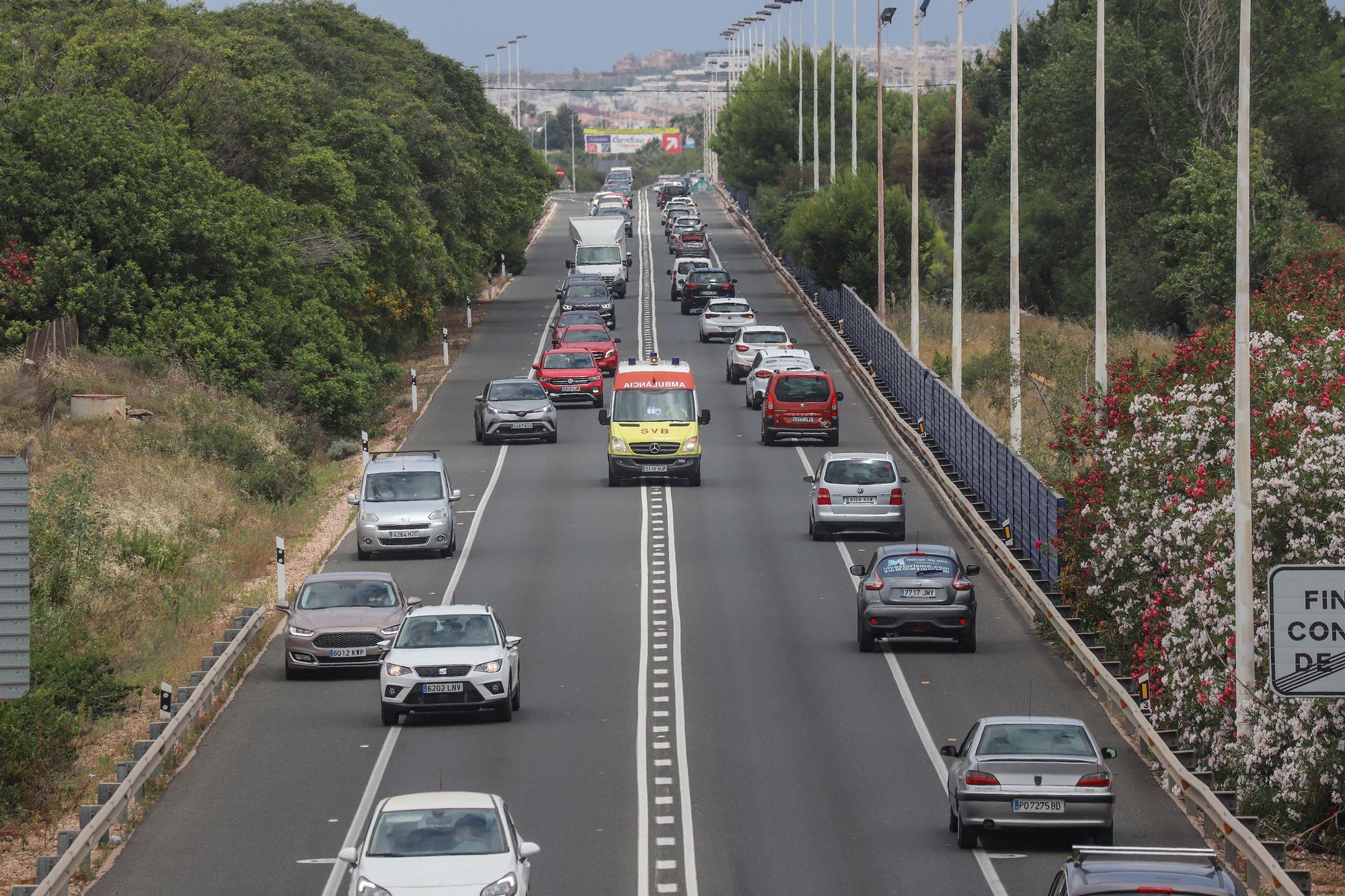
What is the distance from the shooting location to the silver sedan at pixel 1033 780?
18109 mm

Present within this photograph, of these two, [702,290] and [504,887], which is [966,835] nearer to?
[504,887]

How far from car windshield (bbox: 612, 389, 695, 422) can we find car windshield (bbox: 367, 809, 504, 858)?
2510 cm

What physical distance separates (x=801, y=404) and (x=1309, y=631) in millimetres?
32098

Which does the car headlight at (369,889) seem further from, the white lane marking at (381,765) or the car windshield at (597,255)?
the car windshield at (597,255)

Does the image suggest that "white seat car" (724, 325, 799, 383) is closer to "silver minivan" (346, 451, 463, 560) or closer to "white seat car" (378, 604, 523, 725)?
"silver minivan" (346, 451, 463, 560)

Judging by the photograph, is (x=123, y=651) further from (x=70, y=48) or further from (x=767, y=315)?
(x=767, y=315)

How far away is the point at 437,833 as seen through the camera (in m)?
15.9

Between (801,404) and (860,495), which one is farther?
(801,404)

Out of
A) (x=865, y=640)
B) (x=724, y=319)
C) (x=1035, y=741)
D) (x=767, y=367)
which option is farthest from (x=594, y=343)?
(x=1035, y=741)

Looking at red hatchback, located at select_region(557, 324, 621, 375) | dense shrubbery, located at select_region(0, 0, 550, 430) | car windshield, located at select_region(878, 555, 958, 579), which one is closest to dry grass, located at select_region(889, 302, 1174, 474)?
car windshield, located at select_region(878, 555, 958, 579)

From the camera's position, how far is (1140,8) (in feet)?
260

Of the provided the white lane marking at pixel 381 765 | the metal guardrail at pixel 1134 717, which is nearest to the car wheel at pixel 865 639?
the metal guardrail at pixel 1134 717

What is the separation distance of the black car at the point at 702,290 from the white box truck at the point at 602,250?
14.0ft

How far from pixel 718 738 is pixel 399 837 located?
8.30 meters
